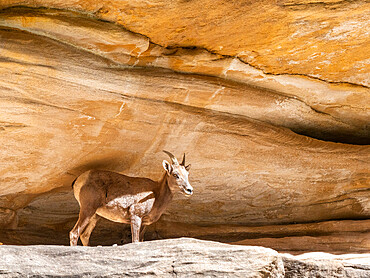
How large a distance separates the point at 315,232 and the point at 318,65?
8.06 ft

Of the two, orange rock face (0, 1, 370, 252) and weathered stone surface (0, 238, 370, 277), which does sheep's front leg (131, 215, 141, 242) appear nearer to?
orange rock face (0, 1, 370, 252)

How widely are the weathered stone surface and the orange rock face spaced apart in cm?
202

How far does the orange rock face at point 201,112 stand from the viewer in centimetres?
605

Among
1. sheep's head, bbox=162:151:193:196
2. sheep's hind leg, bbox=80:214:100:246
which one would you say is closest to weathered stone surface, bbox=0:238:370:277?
sheep's head, bbox=162:151:193:196

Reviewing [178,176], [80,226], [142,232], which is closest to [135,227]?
[142,232]

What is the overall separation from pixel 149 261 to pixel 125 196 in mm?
1875

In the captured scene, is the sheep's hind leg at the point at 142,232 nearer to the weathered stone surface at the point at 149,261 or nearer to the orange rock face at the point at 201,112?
the orange rock face at the point at 201,112

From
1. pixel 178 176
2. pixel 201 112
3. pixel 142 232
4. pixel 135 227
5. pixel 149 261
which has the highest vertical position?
pixel 201 112

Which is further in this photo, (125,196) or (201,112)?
(201,112)

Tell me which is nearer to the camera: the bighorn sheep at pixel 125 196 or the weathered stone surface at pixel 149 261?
the weathered stone surface at pixel 149 261

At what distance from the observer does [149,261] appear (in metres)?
4.93

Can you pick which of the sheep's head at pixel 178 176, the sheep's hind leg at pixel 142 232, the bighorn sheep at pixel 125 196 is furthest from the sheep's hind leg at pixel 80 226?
the sheep's head at pixel 178 176

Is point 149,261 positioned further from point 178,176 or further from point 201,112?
point 201,112

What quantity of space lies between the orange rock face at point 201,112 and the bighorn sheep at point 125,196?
16.7 inches
